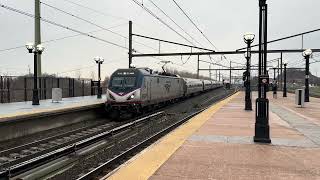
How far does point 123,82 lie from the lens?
24.4 metres

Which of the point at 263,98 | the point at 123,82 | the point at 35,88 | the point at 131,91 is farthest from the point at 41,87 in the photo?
the point at 263,98

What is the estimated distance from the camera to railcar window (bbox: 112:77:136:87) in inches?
949

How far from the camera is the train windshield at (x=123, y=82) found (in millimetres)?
24094

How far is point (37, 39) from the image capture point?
25.7 metres

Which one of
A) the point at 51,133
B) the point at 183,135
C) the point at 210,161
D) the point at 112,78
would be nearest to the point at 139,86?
the point at 112,78

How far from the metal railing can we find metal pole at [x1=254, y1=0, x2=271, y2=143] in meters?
17.3

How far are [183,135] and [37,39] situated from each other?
49.5 ft

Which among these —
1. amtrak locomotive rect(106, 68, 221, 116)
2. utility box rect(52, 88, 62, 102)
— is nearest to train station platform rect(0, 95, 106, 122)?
amtrak locomotive rect(106, 68, 221, 116)

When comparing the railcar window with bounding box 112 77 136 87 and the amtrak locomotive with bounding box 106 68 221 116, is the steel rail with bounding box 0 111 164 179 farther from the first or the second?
the railcar window with bounding box 112 77 136 87

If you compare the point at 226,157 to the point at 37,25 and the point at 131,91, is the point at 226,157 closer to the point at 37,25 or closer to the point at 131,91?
the point at 131,91

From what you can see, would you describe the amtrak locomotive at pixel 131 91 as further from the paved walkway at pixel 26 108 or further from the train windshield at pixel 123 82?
the paved walkway at pixel 26 108

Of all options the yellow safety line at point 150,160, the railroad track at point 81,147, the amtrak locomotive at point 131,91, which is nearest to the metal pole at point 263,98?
the yellow safety line at point 150,160

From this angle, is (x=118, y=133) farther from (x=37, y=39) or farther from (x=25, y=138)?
(x=37, y=39)

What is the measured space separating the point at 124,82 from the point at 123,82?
2.6 inches
